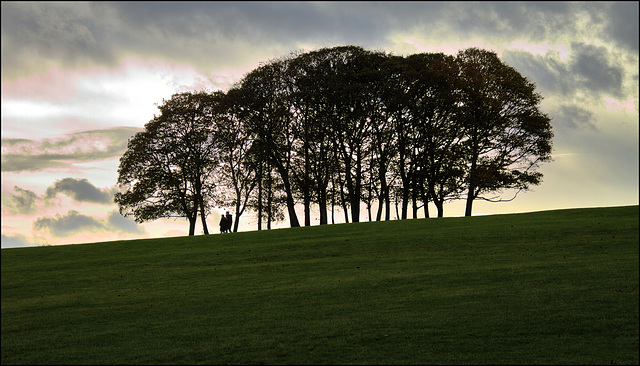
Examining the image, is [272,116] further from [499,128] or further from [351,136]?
[499,128]

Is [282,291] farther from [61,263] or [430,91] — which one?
[430,91]

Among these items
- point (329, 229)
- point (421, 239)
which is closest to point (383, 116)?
point (329, 229)

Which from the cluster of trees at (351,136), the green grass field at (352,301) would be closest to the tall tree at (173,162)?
the cluster of trees at (351,136)

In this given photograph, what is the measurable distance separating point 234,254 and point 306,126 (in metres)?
26.3

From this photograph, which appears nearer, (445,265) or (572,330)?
(572,330)

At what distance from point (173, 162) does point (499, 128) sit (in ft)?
116

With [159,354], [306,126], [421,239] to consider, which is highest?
[306,126]

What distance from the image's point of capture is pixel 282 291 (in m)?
22.3

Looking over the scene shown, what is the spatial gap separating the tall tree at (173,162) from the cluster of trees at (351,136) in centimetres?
15

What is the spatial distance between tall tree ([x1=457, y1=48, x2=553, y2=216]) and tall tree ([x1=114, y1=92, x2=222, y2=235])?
27859 millimetres

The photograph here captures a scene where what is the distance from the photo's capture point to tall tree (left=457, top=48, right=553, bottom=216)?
56812 mm

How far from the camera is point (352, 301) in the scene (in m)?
19.8

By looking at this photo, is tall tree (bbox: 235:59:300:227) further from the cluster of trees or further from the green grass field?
the green grass field

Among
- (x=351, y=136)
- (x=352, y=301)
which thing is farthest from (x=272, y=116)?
(x=352, y=301)
